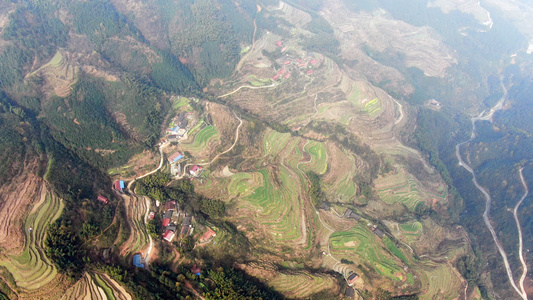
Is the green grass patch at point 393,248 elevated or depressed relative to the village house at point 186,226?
depressed

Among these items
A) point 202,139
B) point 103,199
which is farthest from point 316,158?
point 103,199

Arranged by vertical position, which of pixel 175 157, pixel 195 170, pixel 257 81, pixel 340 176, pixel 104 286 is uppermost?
pixel 257 81

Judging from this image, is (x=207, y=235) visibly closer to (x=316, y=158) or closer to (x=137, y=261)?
(x=137, y=261)

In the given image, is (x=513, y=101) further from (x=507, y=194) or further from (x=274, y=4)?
(x=274, y=4)

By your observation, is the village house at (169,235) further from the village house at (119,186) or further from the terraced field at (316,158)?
the terraced field at (316,158)

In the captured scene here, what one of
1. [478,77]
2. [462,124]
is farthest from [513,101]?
[462,124]

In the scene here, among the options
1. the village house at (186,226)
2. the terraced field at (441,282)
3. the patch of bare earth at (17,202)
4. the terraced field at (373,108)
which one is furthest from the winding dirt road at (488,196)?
the patch of bare earth at (17,202)

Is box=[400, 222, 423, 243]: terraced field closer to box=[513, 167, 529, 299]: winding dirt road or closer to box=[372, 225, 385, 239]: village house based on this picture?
box=[372, 225, 385, 239]: village house
